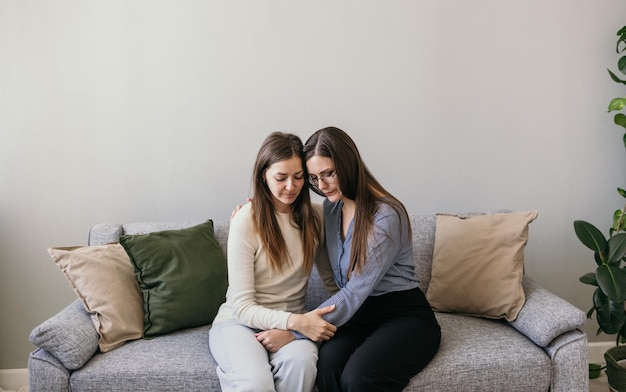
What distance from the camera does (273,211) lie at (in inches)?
81.7

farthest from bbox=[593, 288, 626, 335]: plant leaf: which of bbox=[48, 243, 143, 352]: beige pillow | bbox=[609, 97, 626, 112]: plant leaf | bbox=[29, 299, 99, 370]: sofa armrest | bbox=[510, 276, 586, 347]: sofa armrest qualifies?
bbox=[29, 299, 99, 370]: sofa armrest

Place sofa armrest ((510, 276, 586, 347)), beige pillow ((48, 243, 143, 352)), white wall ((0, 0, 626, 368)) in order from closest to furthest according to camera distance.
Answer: sofa armrest ((510, 276, 586, 347))
beige pillow ((48, 243, 143, 352))
white wall ((0, 0, 626, 368))

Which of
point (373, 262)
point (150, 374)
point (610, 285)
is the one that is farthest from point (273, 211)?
point (610, 285)

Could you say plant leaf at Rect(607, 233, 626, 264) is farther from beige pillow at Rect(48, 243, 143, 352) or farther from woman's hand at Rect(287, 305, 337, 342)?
beige pillow at Rect(48, 243, 143, 352)

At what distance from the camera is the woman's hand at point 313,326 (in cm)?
190

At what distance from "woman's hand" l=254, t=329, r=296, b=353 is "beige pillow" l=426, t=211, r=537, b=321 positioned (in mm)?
716

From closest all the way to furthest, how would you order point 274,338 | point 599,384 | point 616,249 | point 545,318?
point 274,338 → point 545,318 → point 616,249 → point 599,384

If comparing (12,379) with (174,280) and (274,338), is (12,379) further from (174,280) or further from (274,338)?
(274,338)

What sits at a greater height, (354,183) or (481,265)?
(354,183)

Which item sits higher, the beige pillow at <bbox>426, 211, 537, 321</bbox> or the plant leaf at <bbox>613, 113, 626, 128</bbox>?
the plant leaf at <bbox>613, 113, 626, 128</bbox>

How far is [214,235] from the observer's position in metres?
2.45

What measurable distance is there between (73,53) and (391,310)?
1810 mm

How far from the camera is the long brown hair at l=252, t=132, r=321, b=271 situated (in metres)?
1.98

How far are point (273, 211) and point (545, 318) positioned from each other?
1.01m
